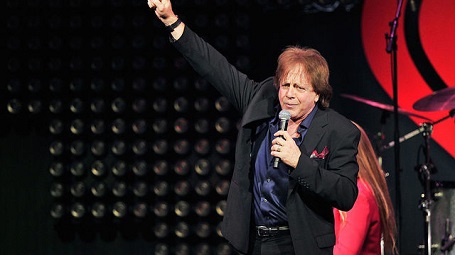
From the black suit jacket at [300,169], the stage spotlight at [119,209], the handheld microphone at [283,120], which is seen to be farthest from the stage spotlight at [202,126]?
the handheld microphone at [283,120]

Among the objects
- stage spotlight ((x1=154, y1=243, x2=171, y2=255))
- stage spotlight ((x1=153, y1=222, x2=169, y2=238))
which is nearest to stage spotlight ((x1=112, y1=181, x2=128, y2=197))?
stage spotlight ((x1=153, y1=222, x2=169, y2=238))

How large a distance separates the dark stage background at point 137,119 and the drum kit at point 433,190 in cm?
43

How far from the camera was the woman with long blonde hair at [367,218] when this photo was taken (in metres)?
3.65

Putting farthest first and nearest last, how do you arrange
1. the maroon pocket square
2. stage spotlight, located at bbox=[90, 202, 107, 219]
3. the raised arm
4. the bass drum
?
stage spotlight, located at bbox=[90, 202, 107, 219], the bass drum, the raised arm, the maroon pocket square

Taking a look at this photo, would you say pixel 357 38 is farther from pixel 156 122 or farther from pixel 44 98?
pixel 44 98

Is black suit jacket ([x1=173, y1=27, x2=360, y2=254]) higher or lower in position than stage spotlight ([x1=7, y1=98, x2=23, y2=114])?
lower

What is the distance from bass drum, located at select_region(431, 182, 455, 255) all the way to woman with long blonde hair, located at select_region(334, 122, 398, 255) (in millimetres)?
1523

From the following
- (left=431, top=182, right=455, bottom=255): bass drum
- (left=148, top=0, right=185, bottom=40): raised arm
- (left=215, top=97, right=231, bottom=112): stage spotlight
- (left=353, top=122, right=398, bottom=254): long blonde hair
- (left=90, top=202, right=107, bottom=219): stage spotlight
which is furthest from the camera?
(left=90, top=202, right=107, bottom=219): stage spotlight

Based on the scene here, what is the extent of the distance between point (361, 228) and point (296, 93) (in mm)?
1029

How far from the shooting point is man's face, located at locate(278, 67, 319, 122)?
2973mm

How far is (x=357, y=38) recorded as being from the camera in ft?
19.8

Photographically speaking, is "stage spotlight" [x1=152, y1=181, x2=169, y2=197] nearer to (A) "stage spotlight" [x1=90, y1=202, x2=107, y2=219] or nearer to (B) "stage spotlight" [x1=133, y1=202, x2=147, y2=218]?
(B) "stage spotlight" [x1=133, y1=202, x2=147, y2=218]

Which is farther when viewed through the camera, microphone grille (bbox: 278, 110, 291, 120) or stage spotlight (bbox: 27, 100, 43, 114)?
stage spotlight (bbox: 27, 100, 43, 114)

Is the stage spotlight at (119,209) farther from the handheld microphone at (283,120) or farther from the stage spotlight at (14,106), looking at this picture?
the handheld microphone at (283,120)
